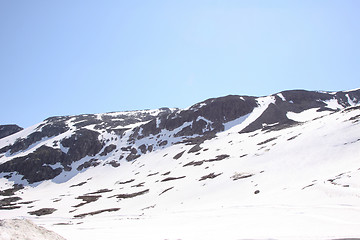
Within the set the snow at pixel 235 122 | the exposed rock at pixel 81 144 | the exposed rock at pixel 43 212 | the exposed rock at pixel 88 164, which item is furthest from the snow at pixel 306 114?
the exposed rock at pixel 81 144

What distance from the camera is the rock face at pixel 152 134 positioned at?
101938 millimetres

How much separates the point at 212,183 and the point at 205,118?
7640cm

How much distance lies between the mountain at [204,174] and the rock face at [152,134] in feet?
1.97

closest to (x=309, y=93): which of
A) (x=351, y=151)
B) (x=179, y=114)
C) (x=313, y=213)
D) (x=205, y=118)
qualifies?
(x=205, y=118)

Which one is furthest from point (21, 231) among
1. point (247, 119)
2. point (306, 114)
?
point (306, 114)

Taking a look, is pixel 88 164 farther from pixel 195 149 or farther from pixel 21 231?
pixel 21 231

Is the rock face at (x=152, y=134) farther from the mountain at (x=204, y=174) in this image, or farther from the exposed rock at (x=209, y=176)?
the exposed rock at (x=209, y=176)

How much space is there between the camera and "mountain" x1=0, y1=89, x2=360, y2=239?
13844mm

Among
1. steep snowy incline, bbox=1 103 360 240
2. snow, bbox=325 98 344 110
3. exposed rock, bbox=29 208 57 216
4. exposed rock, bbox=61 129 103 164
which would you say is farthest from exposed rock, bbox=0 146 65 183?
snow, bbox=325 98 344 110

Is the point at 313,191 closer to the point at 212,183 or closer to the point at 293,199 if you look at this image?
the point at 293,199

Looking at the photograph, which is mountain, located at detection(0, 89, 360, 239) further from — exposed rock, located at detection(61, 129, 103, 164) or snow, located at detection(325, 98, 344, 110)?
snow, located at detection(325, 98, 344, 110)

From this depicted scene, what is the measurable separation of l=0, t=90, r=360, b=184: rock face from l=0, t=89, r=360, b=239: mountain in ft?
1.97

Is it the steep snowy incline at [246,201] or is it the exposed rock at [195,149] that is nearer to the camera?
the steep snowy incline at [246,201]

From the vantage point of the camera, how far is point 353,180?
18266mm
